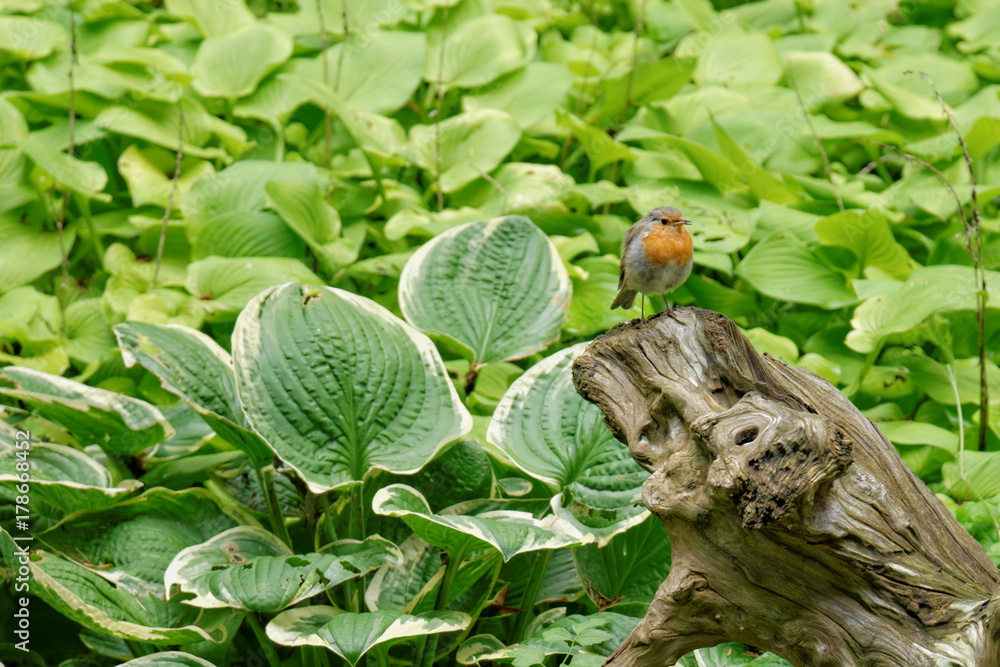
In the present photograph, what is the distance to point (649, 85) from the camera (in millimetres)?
4051

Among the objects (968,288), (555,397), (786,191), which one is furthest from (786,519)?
(786,191)

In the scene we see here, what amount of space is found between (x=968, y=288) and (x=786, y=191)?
1.11m

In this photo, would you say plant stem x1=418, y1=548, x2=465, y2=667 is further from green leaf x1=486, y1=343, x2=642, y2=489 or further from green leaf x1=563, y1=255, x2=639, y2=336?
green leaf x1=563, y1=255, x2=639, y2=336

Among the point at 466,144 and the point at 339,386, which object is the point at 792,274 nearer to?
the point at 466,144

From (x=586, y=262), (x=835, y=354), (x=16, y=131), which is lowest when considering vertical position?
(x=835, y=354)

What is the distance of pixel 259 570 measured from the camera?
72.4 inches

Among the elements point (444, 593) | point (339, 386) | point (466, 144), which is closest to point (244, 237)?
point (466, 144)

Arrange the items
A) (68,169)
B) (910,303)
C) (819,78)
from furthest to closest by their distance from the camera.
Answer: (819,78) < (68,169) < (910,303)

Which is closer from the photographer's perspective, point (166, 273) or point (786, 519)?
point (786, 519)

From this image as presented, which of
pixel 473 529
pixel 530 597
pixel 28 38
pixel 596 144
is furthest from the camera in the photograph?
pixel 28 38

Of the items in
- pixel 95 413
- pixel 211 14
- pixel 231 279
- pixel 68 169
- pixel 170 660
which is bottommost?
pixel 170 660

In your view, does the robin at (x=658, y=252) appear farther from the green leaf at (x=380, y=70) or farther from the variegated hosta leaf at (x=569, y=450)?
the green leaf at (x=380, y=70)

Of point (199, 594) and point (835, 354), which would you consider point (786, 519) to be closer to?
point (199, 594)

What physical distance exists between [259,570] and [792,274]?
2197 millimetres
